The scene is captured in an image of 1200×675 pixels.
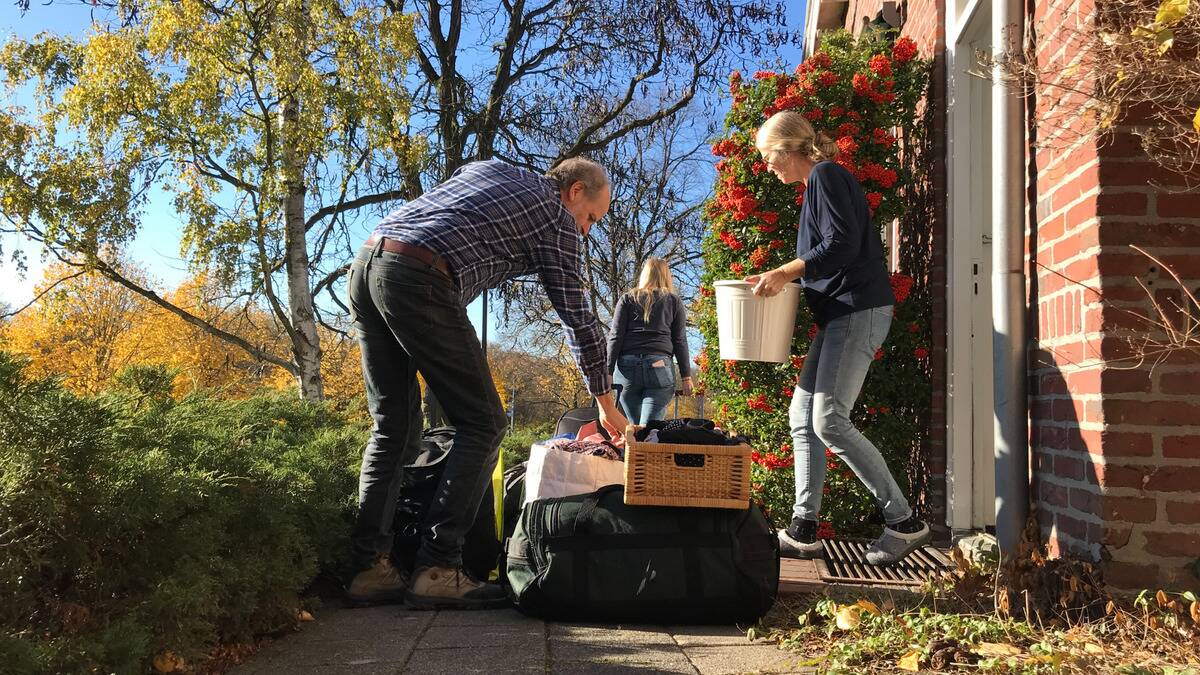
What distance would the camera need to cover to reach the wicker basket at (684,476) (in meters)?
2.93

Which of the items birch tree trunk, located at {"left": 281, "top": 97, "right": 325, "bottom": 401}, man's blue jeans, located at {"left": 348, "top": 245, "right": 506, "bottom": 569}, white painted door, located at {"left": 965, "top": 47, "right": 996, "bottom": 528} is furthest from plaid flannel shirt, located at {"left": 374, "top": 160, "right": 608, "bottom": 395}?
birch tree trunk, located at {"left": 281, "top": 97, "right": 325, "bottom": 401}

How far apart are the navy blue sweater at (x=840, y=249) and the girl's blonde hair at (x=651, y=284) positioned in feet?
8.96

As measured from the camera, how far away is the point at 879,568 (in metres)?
3.72

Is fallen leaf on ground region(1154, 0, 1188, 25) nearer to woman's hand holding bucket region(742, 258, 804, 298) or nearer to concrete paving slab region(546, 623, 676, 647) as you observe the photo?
woman's hand holding bucket region(742, 258, 804, 298)

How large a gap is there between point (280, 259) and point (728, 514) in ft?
33.6

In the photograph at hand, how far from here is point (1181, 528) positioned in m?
2.53

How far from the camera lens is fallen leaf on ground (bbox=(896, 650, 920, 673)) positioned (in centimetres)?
221

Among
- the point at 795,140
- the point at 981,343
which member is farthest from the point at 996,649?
the point at 981,343

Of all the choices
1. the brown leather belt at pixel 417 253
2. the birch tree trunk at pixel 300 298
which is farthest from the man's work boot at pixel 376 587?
the birch tree trunk at pixel 300 298

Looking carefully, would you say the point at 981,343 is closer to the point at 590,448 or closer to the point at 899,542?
the point at 899,542

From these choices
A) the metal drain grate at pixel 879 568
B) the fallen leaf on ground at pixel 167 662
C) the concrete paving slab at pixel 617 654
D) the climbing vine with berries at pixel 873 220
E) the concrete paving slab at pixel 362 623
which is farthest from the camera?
the climbing vine with berries at pixel 873 220

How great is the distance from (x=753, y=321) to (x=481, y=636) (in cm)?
188

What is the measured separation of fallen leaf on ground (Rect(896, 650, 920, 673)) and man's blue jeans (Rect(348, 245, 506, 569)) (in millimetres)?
1599

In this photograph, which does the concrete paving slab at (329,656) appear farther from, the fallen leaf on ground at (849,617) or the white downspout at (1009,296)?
the white downspout at (1009,296)
